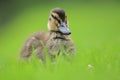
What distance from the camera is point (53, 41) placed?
9.51 meters

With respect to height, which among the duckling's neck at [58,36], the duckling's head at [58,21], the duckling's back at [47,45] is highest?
the duckling's head at [58,21]

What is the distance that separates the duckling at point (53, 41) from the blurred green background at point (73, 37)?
0.19 m

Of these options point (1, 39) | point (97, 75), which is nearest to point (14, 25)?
point (1, 39)

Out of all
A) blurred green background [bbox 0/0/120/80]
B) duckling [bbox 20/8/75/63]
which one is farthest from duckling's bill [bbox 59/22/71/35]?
blurred green background [bbox 0/0/120/80]

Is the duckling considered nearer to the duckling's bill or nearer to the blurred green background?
the duckling's bill

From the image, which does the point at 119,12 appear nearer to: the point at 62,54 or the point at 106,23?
the point at 106,23

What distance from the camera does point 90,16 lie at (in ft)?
81.1

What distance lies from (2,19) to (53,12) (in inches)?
617

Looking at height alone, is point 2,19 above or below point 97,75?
above

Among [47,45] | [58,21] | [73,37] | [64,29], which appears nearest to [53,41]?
[47,45]

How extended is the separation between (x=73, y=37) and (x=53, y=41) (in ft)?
22.7

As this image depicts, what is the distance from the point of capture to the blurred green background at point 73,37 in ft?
25.4

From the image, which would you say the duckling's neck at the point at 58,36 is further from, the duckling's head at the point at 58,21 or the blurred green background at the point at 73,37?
the blurred green background at the point at 73,37

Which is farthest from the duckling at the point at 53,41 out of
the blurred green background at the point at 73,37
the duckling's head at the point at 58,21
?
the blurred green background at the point at 73,37
